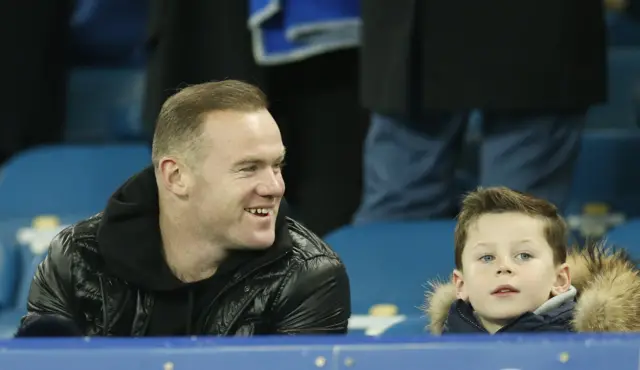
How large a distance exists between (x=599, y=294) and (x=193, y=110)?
0.55m

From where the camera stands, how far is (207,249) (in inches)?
70.2

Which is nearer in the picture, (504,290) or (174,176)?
(504,290)

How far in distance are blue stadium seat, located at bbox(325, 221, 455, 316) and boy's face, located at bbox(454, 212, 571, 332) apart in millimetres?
816

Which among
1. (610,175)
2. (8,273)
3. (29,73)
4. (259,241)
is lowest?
(8,273)

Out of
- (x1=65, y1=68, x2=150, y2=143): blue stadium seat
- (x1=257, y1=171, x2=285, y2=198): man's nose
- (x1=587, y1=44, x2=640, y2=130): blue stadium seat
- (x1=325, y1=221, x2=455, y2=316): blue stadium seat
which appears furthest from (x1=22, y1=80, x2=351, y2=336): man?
(x1=65, y1=68, x2=150, y2=143): blue stadium seat

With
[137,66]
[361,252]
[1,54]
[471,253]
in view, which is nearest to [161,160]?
[471,253]

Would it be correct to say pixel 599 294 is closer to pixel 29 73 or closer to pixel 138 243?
pixel 138 243

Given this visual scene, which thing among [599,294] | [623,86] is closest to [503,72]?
[623,86]

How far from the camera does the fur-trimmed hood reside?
1.63 m

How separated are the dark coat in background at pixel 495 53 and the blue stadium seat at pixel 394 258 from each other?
0.27m

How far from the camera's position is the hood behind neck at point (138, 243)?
176cm

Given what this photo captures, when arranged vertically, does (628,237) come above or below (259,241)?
below

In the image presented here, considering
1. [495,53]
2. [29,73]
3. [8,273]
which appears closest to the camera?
[495,53]

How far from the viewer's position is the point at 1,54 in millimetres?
3432
